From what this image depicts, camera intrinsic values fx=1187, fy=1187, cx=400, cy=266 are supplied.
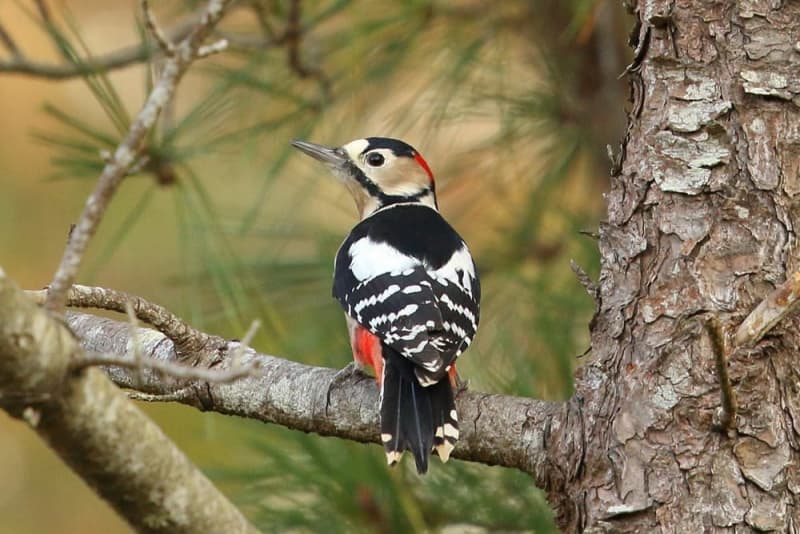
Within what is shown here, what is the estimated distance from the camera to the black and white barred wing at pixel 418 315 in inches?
98.1

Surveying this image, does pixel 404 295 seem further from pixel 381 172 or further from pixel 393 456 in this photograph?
pixel 381 172

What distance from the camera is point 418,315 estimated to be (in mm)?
2619

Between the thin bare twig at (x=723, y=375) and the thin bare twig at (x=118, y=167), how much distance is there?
81cm

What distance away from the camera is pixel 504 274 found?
357 centimetres

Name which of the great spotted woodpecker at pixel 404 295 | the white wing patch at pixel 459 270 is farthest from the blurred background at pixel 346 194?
the white wing patch at pixel 459 270

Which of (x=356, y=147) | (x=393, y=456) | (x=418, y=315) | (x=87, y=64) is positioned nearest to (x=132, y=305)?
(x=393, y=456)

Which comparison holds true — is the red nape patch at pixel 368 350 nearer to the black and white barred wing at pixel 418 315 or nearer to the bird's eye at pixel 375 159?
the black and white barred wing at pixel 418 315

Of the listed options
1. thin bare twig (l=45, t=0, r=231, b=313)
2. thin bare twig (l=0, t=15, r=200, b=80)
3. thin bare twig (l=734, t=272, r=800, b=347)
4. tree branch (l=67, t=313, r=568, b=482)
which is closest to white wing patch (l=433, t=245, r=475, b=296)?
tree branch (l=67, t=313, r=568, b=482)

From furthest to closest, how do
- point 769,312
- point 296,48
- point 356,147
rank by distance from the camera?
point 356,147, point 296,48, point 769,312

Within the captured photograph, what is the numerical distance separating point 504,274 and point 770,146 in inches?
62.9

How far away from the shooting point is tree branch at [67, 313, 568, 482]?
208 cm

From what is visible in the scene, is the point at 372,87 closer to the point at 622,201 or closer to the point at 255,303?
the point at 255,303

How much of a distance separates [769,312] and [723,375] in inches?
6.8

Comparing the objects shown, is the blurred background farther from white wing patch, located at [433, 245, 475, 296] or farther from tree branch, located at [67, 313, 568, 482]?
tree branch, located at [67, 313, 568, 482]
